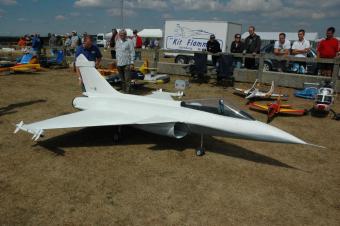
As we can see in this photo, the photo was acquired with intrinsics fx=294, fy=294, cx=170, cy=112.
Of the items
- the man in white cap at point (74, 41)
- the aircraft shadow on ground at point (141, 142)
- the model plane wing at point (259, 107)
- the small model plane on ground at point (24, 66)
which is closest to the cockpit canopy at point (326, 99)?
the model plane wing at point (259, 107)

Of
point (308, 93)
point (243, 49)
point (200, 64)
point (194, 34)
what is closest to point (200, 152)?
point (308, 93)

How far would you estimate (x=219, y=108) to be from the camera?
23.0 ft

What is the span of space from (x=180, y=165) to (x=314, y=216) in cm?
291

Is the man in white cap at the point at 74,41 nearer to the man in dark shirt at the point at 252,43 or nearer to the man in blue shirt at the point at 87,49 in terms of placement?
the man in blue shirt at the point at 87,49

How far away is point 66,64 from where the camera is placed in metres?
23.0

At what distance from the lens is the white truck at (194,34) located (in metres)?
28.2

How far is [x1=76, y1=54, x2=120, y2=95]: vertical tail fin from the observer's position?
9.41 metres

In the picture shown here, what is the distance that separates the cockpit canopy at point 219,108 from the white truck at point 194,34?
66.5ft

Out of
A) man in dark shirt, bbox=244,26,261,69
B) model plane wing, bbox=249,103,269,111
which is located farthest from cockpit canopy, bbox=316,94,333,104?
man in dark shirt, bbox=244,26,261,69

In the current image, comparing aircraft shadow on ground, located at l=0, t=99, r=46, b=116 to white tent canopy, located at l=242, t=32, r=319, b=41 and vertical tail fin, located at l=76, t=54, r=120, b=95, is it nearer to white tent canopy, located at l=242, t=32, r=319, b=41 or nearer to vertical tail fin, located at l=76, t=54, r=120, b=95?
vertical tail fin, located at l=76, t=54, r=120, b=95

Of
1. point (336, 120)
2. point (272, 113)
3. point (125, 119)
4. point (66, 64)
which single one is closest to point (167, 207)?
point (125, 119)

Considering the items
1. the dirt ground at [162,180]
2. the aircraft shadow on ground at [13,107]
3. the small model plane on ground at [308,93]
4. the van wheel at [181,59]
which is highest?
the van wheel at [181,59]

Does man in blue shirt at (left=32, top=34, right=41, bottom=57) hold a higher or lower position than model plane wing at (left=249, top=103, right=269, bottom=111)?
higher

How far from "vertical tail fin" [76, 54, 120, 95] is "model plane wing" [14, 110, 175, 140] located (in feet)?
5.37
